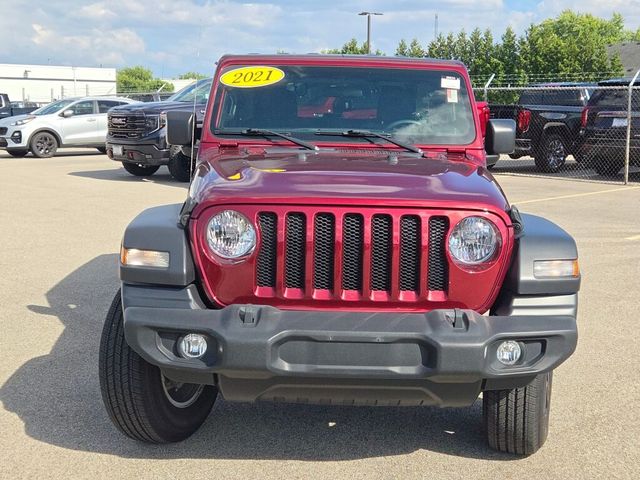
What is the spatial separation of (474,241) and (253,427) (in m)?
1.49

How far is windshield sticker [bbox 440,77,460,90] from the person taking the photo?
15.4 feet

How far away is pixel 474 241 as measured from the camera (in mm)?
3322

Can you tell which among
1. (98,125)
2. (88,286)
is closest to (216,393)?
(88,286)

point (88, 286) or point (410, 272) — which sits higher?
point (410, 272)

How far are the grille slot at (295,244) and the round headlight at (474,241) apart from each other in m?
0.60

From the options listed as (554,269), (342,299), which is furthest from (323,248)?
(554,269)

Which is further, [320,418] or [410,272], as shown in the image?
[320,418]

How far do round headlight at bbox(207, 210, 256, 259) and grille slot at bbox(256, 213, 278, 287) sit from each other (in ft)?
0.14

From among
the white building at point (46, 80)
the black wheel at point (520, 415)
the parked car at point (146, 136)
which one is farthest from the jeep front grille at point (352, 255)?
the white building at point (46, 80)

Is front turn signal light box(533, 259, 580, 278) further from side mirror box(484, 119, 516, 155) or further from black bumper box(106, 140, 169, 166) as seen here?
black bumper box(106, 140, 169, 166)

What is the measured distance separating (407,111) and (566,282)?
5.39ft

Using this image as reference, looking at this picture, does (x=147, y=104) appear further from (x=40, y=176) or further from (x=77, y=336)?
(x=77, y=336)

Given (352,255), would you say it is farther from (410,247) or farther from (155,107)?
(155,107)

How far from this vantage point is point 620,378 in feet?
15.7
